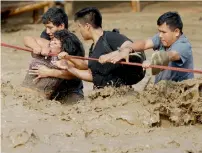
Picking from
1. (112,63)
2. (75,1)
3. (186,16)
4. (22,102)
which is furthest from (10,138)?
(75,1)

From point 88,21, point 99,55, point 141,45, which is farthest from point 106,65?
point 88,21

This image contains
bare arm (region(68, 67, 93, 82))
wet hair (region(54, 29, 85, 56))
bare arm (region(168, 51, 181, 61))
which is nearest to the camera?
bare arm (region(168, 51, 181, 61))

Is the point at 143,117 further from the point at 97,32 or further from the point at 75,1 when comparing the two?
the point at 75,1

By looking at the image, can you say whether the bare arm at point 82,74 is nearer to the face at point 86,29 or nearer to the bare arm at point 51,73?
the bare arm at point 51,73

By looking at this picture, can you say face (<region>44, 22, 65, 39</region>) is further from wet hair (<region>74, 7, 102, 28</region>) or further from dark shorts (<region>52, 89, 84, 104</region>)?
dark shorts (<region>52, 89, 84, 104</region>)

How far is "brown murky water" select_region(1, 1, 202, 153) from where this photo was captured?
416 centimetres

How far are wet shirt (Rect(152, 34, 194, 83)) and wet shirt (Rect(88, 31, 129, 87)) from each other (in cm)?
34

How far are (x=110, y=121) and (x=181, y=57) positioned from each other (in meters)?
0.87

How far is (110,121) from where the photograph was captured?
4574 mm

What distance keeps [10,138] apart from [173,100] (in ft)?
4.66

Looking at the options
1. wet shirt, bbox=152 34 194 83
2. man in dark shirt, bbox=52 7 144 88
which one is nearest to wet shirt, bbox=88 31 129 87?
man in dark shirt, bbox=52 7 144 88

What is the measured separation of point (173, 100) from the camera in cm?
476

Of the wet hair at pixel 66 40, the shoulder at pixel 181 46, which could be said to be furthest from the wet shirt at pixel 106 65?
the shoulder at pixel 181 46

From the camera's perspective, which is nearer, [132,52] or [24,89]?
[132,52]
